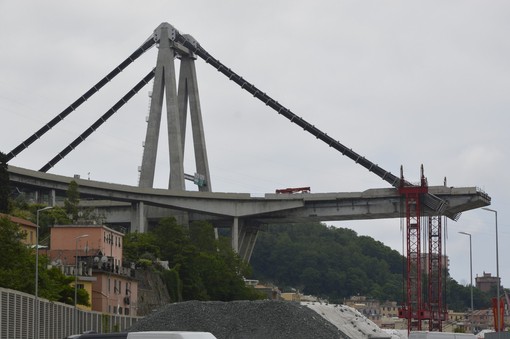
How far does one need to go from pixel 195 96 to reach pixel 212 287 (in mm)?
46854

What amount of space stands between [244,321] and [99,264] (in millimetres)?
28185

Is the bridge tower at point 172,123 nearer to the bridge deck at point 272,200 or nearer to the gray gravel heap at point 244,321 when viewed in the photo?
the bridge deck at point 272,200

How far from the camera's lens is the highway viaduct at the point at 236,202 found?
592 feet

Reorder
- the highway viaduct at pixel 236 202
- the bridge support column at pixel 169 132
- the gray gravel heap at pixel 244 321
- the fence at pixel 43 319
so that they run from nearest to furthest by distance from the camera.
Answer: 1. the fence at pixel 43 319
2. the gray gravel heap at pixel 244 321
3. the highway viaduct at pixel 236 202
4. the bridge support column at pixel 169 132

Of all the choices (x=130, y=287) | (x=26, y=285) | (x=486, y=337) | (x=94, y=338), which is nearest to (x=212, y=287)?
(x=130, y=287)

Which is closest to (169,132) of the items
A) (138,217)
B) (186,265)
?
(138,217)

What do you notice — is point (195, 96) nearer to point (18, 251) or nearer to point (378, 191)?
point (378, 191)

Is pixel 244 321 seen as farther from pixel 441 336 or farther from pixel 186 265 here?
pixel 186 265

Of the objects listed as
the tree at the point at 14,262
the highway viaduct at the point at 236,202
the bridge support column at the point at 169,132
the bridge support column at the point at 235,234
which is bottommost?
the tree at the point at 14,262

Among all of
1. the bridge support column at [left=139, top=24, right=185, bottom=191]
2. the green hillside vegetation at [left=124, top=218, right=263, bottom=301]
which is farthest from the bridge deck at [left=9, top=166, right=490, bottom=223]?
the green hillside vegetation at [left=124, top=218, right=263, bottom=301]

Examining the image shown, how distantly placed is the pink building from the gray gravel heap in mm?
18079

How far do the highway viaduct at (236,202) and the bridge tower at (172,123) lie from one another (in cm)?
380

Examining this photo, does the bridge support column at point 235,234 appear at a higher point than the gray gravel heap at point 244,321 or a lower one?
higher

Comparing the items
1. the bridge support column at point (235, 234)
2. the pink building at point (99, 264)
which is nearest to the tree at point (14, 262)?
the pink building at point (99, 264)
